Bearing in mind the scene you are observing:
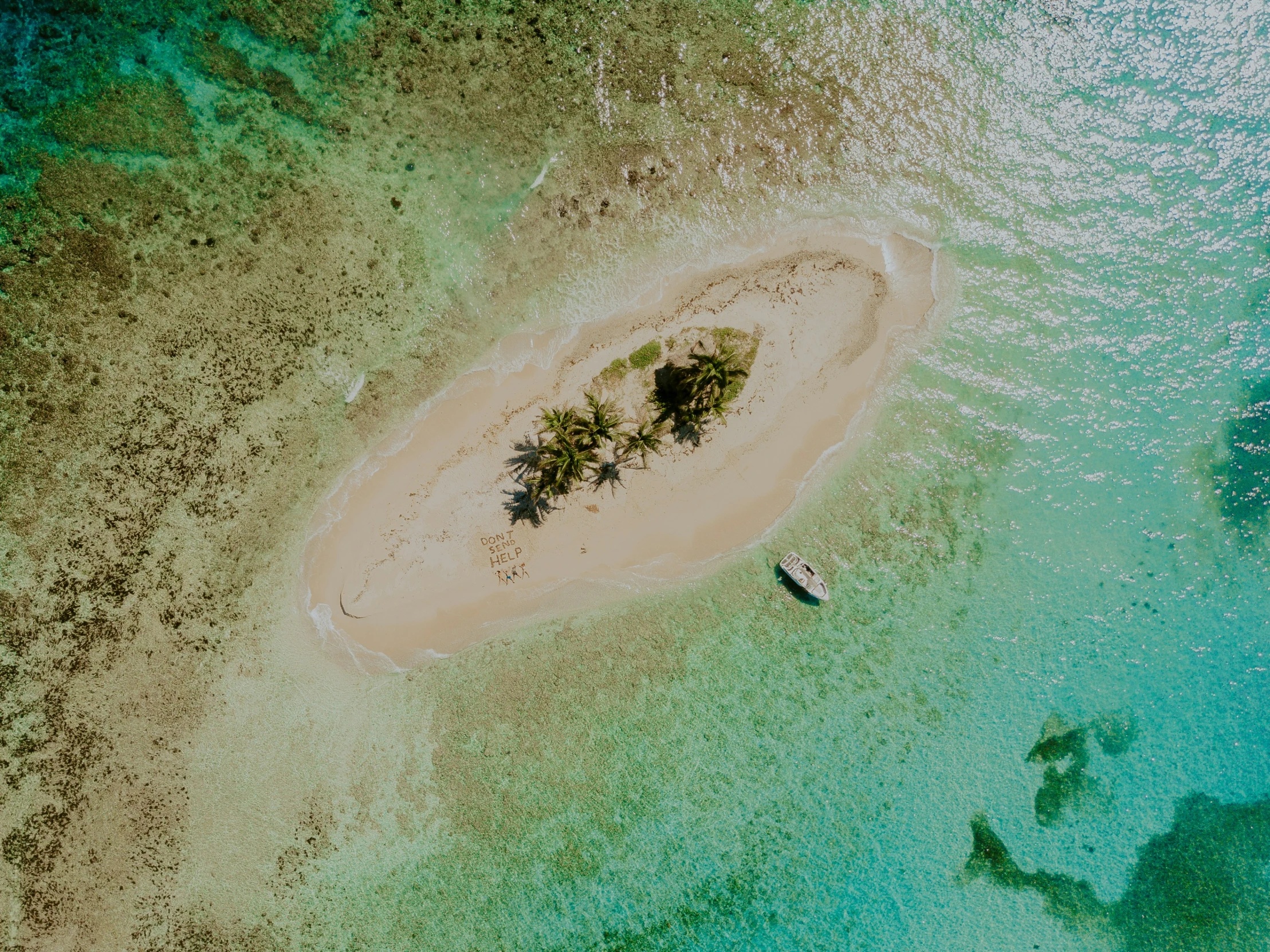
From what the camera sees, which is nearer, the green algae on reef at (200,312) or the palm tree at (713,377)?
the palm tree at (713,377)

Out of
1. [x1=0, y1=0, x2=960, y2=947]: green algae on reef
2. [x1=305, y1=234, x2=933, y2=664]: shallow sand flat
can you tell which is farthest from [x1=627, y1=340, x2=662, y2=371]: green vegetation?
[x1=0, y1=0, x2=960, y2=947]: green algae on reef

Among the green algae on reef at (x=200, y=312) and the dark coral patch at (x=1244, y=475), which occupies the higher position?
the dark coral patch at (x=1244, y=475)

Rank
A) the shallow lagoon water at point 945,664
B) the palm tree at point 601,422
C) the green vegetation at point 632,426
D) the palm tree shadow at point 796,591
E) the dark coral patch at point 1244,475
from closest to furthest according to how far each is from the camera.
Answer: the palm tree at point 601,422, the green vegetation at point 632,426, the shallow lagoon water at point 945,664, the palm tree shadow at point 796,591, the dark coral patch at point 1244,475

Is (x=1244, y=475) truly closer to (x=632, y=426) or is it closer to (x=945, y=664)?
(x=945, y=664)

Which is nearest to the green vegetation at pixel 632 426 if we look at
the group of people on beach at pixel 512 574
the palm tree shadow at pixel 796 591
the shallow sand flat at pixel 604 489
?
the shallow sand flat at pixel 604 489

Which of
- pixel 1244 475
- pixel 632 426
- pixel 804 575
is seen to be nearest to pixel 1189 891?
pixel 1244 475

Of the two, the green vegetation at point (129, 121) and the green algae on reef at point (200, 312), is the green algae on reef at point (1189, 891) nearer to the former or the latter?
the green algae on reef at point (200, 312)

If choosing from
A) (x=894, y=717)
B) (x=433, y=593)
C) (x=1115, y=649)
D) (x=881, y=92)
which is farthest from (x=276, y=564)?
(x=1115, y=649)

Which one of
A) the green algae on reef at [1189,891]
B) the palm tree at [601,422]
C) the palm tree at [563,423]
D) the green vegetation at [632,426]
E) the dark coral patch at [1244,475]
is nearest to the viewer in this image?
the palm tree at [563,423]
